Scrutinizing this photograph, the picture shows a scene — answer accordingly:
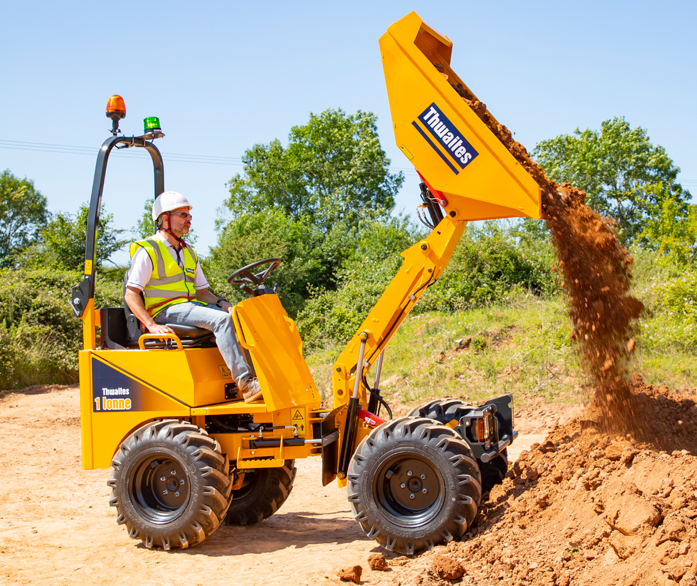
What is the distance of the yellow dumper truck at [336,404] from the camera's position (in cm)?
468

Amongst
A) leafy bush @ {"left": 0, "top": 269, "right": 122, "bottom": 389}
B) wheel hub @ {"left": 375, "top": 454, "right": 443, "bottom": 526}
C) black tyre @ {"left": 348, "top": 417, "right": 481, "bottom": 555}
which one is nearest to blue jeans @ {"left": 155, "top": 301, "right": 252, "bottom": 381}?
black tyre @ {"left": 348, "top": 417, "right": 481, "bottom": 555}

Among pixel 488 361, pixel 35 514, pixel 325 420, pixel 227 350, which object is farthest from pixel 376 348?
pixel 488 361

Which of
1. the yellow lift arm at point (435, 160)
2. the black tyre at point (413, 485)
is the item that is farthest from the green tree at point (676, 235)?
the black tyre at point (413, 485)

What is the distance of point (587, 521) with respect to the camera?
13.8 feet

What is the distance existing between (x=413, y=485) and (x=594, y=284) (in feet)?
6.75

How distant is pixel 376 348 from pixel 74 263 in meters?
20.7

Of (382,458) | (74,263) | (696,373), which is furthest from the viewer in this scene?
(74,263)

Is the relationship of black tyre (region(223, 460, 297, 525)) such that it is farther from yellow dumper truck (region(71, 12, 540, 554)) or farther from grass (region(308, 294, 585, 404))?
grass (region(308, 294, 585, 404))

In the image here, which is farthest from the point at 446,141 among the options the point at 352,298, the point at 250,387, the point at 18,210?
the point at 18,210

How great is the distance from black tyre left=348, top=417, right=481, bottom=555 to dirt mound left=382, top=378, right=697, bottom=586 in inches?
6.6

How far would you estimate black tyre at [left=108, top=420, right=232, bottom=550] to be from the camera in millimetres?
4969

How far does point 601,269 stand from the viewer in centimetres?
524

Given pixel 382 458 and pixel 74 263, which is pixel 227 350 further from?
pixel 74 263

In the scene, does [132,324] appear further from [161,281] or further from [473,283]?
[473,283]
